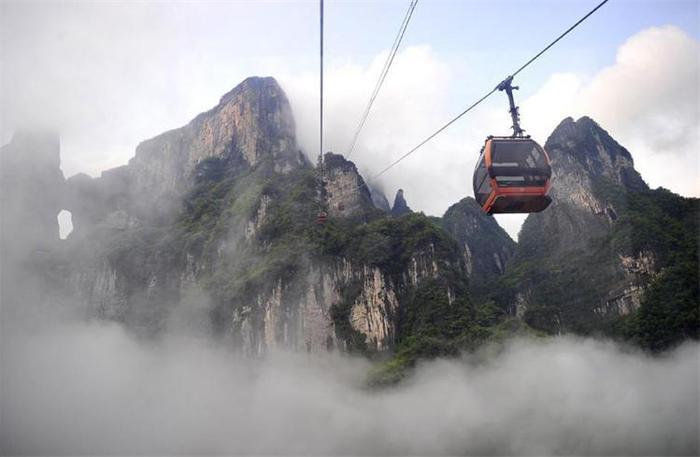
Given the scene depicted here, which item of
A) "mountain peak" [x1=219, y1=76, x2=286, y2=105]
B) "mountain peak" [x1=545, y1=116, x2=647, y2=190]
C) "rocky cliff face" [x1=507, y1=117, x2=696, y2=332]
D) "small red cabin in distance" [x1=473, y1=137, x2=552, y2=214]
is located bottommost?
"small red cabin in distance" [x1=473, y1=137, x2=552, y2=214]

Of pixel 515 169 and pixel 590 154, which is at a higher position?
pixel 590 154

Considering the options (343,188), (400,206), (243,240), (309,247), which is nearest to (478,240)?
(400,206)

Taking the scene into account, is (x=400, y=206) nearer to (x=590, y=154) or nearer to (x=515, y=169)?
(x=590, y=154)

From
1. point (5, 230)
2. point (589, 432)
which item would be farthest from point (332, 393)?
point (5, 230)

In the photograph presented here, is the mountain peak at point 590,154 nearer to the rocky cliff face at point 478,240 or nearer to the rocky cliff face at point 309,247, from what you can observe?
the rocky cliff face at point 309,247

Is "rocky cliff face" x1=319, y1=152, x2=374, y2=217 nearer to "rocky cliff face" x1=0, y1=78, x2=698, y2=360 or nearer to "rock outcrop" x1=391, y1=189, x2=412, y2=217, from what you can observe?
"rocky cliff face" x1=0, y1=78, x2=698, y2=360

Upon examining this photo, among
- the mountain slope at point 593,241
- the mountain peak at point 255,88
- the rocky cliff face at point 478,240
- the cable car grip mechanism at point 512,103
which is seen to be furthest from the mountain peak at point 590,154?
the cable car grip mechanism at point 512,103

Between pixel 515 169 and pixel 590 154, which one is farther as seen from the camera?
pixel 590 154

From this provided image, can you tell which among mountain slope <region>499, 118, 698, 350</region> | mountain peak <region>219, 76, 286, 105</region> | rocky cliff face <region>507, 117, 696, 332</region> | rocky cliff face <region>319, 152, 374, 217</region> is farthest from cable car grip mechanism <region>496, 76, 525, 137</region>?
mountain peak <region>219, 76, 286, 105</region>

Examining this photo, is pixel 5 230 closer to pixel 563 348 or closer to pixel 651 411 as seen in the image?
pixel 563 348
